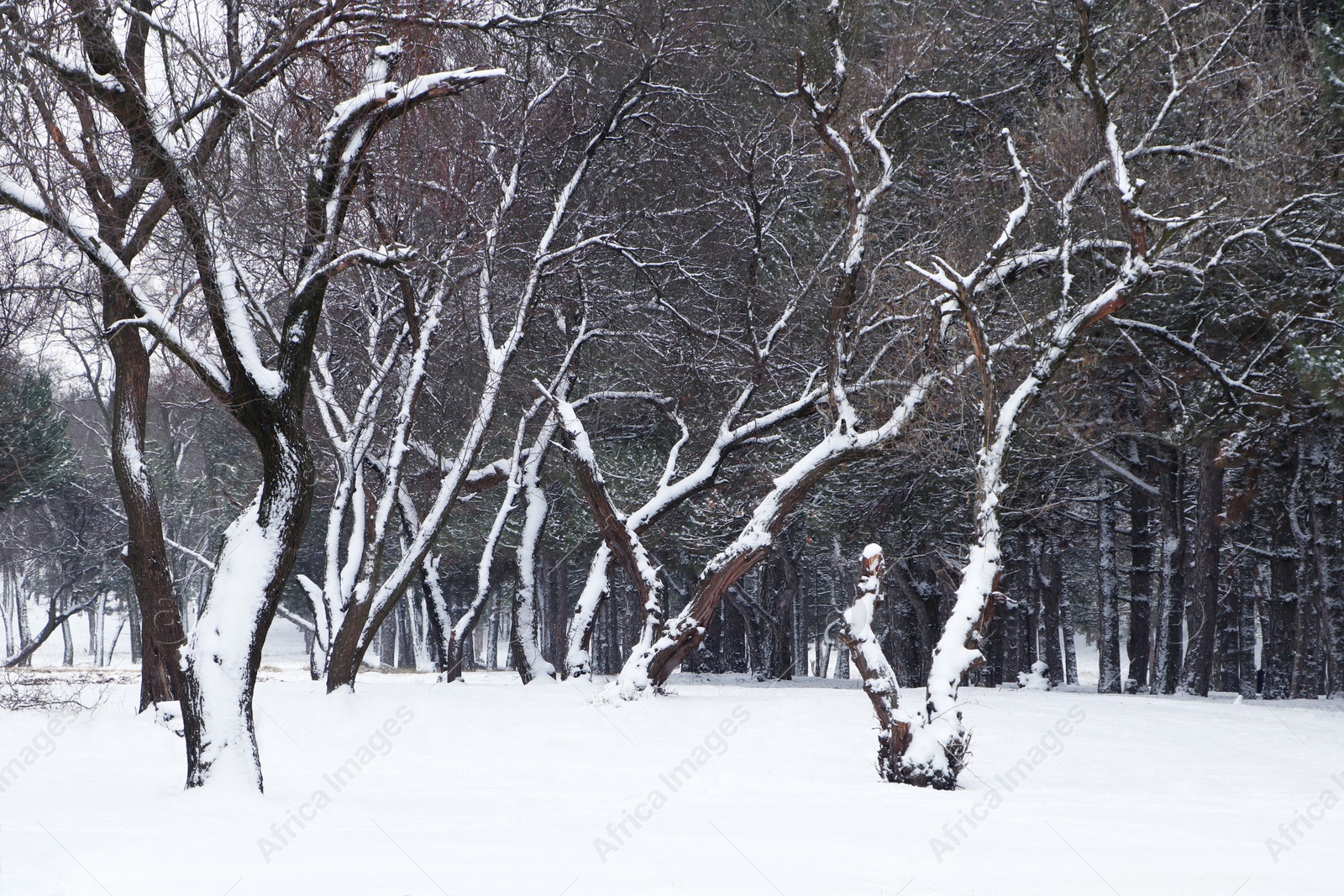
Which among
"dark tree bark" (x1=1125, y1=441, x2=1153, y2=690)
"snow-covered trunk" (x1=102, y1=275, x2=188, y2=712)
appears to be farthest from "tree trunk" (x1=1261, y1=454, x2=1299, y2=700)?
"snow-covered trunk" (x1=102, y1=275, x2=188, y2=712)

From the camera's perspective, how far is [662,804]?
7559 mm

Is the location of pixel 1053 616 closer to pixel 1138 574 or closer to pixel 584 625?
pixel 1138 574

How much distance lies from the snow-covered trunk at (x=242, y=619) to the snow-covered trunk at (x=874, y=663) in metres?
4.50

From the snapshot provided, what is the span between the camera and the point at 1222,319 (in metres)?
14.3

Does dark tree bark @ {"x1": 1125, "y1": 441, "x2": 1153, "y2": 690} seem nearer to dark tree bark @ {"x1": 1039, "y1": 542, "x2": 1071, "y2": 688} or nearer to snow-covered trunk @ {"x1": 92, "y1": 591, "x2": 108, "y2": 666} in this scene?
dark tree bark @ {"x1": 1039, "y1": 542, "x2": 1071, "y2": 688}

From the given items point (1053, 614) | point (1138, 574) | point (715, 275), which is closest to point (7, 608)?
point (715, 275)

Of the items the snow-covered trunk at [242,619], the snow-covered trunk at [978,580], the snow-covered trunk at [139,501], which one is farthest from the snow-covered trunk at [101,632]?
the snow-covered trunk at [978,580]

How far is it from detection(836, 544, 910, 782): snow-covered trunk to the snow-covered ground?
1.23ft

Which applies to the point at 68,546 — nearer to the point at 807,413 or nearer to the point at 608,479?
the point at 608,479

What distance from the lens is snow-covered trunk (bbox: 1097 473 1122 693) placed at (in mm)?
Result: 20547

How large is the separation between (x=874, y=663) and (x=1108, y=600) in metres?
14.3

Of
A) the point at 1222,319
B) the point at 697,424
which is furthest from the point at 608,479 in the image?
the point at 1222,319

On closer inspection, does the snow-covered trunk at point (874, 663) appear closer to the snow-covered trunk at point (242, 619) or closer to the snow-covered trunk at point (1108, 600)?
the snow-covered trunk at point (242, 619)

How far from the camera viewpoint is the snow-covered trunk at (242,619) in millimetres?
6996
